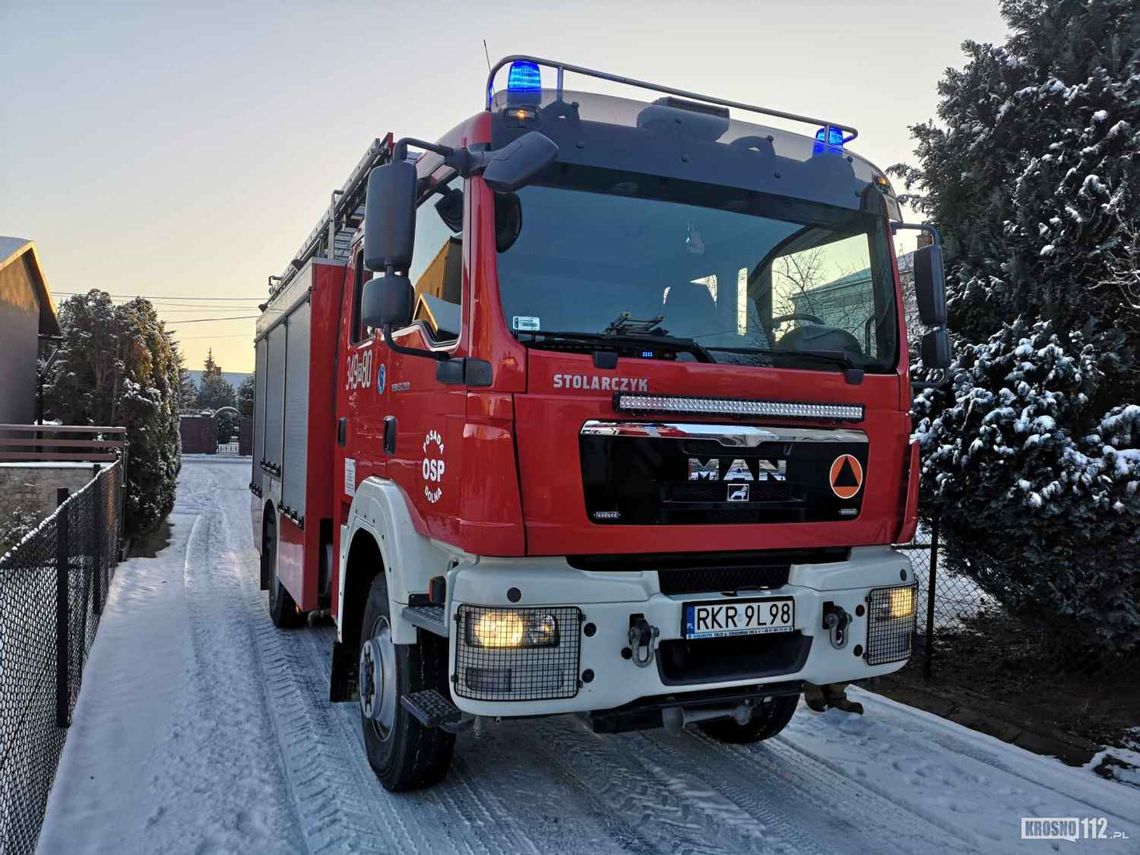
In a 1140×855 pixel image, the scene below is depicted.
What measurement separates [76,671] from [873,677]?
481cm

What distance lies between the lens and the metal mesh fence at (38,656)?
9.96 feet

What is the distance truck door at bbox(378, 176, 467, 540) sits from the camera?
123 inches

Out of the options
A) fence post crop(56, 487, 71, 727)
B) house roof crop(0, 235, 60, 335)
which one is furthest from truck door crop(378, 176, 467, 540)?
house roof crop(0, 235, 60, 335)

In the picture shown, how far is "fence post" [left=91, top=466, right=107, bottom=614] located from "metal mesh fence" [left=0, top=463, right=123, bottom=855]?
57 centimetres

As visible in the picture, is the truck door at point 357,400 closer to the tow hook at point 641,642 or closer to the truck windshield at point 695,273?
the truck windshield at point 695,273

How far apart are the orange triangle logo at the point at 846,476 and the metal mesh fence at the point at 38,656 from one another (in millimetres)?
3397

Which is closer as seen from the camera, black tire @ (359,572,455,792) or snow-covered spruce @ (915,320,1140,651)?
black tire @ (359,572,455,792)

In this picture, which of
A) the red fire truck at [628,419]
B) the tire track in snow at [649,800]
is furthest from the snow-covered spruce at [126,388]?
the tire track in snow at [649,800]

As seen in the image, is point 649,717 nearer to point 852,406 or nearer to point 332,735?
point 852,406

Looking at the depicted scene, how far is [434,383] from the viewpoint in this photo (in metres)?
3.32

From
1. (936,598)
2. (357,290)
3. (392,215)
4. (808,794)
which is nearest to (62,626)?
(357,290)

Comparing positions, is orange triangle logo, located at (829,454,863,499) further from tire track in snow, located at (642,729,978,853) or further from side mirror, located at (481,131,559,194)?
side mirror, located at (481,131,559,194)

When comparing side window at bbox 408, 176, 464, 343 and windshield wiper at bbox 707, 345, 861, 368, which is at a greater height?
side window at bbox 408, 176, 464, 343

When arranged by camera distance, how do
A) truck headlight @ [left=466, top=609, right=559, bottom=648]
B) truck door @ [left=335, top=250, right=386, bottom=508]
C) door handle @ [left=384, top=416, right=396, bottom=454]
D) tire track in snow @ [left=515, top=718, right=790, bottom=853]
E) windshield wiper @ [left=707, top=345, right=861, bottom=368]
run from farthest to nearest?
1. truck door @ [left=335, top=250, right=386, bottom=508]
2. door handle @ [left=384, top=416, right=396, bottom=454]
3. windshield wiper @ [left=707, top=345, right=861, bottom=368]
4. tire track in snow @ [left=515, top=718, right=790, bottom=853]
5. truck headlight @ [left=466, top=609, right=559, bottom=648]
